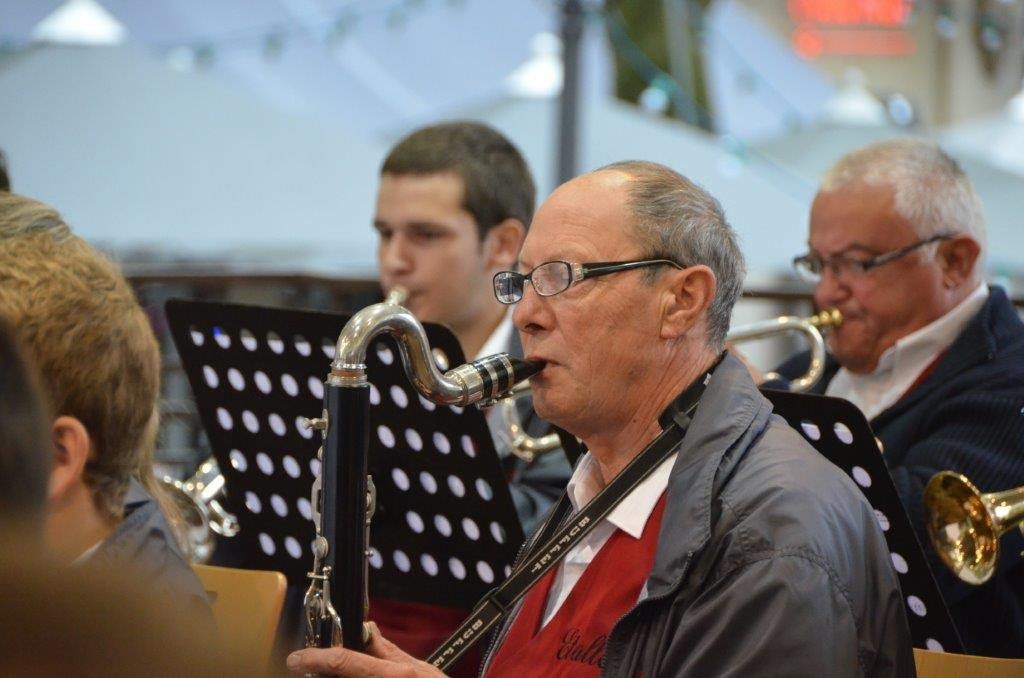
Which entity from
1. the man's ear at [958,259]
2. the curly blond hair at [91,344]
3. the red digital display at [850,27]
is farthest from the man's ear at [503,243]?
the red digital display at [850,27]

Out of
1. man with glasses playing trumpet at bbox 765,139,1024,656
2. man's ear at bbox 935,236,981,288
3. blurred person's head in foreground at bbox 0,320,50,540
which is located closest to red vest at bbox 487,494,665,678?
man with glasses playing trumpet at bbox 765,139,1024,656

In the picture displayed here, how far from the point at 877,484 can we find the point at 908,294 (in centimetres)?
98

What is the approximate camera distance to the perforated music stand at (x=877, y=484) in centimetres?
215

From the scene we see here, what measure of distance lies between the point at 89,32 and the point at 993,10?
6.13m

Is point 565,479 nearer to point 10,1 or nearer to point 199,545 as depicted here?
point 199,545

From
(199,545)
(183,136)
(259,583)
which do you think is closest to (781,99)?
(183,136)

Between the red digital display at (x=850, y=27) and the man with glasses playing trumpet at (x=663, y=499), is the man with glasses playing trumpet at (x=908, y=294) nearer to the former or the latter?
the man with glasses playing trumpet at (x=663, y=499)

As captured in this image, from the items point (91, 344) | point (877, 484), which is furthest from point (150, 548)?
point (877, 484)

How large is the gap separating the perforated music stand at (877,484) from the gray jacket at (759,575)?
224mm

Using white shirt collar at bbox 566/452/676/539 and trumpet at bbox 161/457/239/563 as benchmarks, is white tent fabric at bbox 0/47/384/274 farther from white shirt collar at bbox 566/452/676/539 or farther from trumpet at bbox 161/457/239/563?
white shirt collar at bbox 566/452/676/539

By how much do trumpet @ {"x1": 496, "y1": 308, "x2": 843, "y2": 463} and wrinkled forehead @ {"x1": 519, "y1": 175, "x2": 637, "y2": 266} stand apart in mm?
729

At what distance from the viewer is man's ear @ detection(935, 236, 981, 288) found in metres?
3.06

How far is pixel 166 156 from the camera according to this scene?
5961mm

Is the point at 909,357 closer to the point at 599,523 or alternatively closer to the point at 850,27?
the point at 599,523
